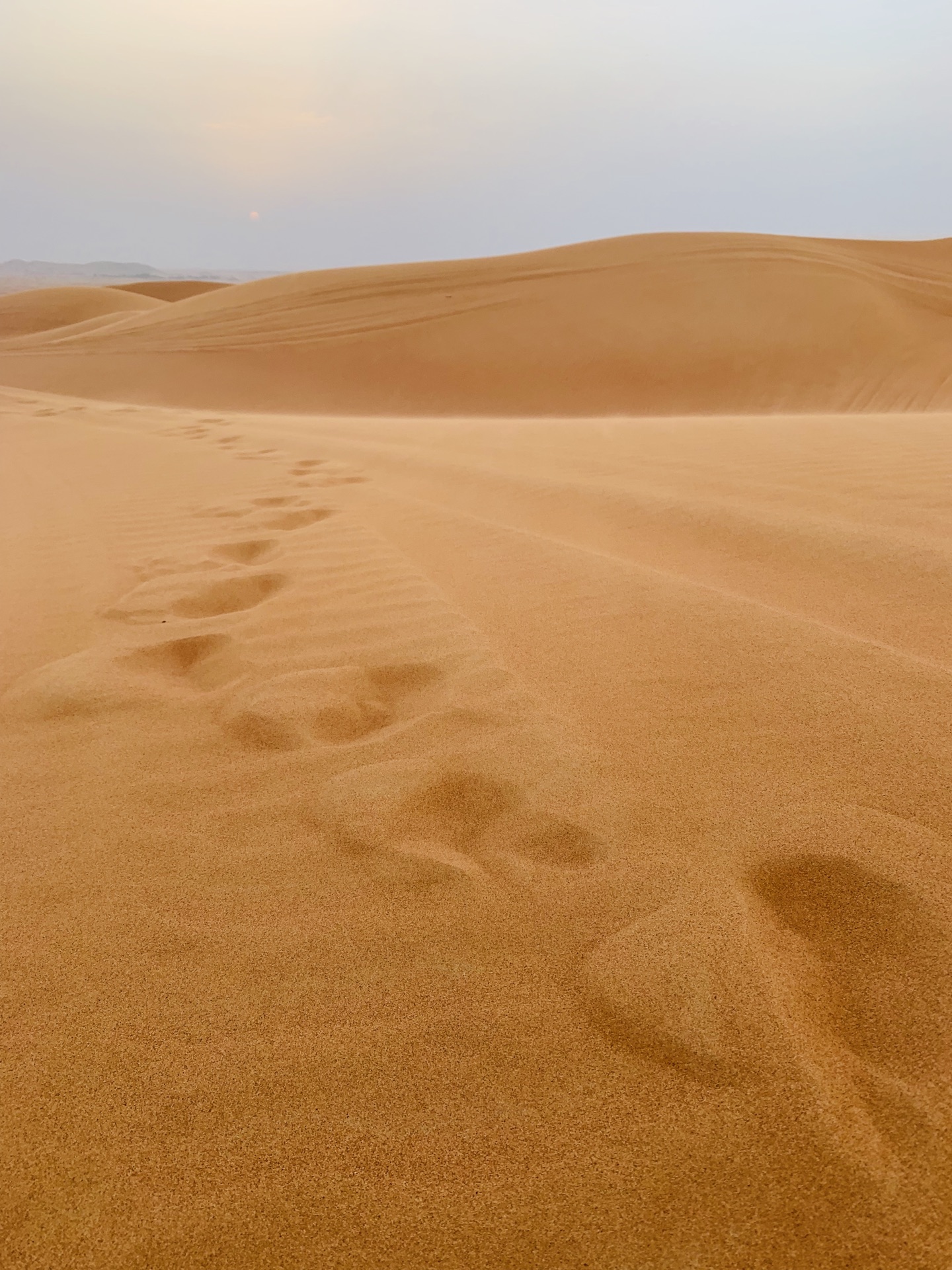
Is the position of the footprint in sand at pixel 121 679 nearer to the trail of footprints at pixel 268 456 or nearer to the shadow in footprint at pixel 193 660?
the shadow in footprint at pixel 193 660

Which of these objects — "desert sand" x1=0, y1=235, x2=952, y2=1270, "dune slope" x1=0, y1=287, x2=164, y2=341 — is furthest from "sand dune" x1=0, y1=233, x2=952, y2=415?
"dune slope" x1=0, y1=287, x2=164, y2=341

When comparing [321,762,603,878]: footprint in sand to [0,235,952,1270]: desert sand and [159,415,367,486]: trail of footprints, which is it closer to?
[0,235,952,1270]: desert sand

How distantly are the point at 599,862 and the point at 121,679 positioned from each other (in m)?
1.09

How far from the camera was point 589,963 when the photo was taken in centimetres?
88

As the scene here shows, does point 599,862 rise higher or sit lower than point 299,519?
lower

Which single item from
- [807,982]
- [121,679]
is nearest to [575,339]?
[121,679]

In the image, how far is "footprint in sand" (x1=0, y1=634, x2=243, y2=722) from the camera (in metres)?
1.54

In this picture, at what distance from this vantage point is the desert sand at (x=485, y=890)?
0.66 meters

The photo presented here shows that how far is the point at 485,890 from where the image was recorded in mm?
1005

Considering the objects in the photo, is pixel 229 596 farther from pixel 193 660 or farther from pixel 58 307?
pixel 58 307

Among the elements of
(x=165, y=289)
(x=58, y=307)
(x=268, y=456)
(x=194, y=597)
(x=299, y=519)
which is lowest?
(x=194, y=597)

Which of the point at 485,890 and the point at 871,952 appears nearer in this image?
the point at 871,952

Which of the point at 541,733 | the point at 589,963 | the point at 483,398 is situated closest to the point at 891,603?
the point at 541,733

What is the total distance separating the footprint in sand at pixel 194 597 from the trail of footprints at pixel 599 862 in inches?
5.1
